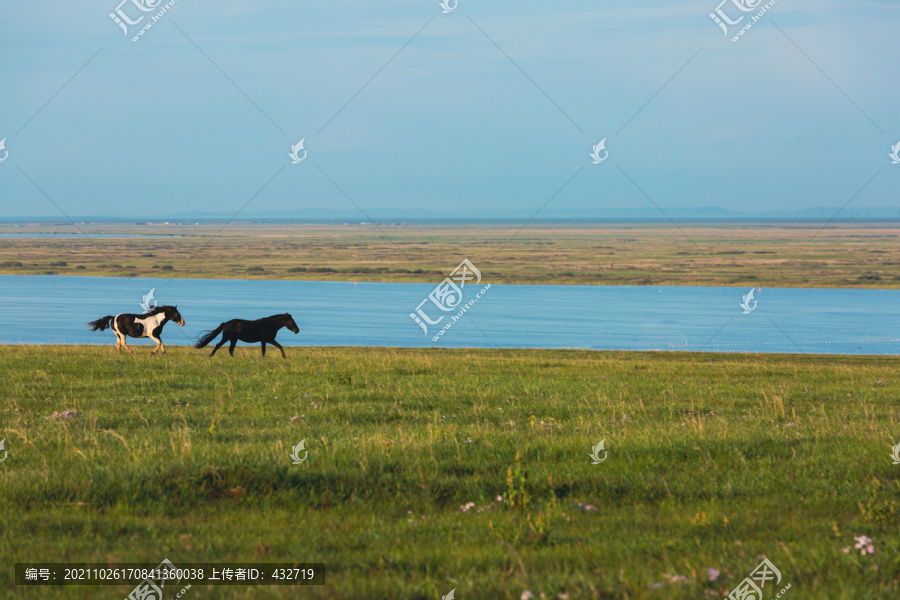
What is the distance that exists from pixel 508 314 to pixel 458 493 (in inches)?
2438

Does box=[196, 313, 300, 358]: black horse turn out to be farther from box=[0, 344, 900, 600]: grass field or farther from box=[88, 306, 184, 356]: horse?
box=[0, 344, 900, 600]: grass field

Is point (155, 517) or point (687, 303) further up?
point (687, 303)

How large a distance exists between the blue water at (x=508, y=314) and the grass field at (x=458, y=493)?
33.0 metres

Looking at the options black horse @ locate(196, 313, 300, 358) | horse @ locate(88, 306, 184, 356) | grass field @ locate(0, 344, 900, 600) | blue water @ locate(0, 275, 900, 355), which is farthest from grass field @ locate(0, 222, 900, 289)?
grass field @ locate(0, 344, 900, 600)

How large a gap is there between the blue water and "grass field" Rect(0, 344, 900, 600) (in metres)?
33.0

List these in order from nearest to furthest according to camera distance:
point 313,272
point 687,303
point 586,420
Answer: point 586,420
point 687,303
point 313,272

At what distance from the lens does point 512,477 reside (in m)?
7.64

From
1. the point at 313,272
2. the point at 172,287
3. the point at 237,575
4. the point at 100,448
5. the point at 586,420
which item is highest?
the point at 313,272

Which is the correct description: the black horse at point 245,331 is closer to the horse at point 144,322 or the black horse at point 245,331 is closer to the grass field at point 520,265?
the horse at point 144,322

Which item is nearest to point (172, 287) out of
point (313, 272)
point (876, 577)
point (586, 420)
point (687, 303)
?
point (313, 272)

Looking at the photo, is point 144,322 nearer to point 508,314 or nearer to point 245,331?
point 245,331

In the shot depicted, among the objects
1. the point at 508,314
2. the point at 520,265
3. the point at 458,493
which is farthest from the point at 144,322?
the point at 520,265

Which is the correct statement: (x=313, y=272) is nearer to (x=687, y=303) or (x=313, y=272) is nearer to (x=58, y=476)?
(x=687, y=303)

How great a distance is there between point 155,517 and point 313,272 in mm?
118442
